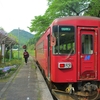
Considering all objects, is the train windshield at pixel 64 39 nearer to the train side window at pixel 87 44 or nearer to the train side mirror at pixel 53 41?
the train side mirror at pixel 53 41

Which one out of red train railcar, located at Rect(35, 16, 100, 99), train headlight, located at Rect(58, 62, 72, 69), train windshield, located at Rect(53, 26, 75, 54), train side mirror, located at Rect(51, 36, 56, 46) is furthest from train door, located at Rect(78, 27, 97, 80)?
train side mirror, located at Rect(51, 36, 56, 46)

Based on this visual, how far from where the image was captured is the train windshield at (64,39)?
A: 8438 millimetres

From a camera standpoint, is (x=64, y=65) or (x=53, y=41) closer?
(x=64, y=65)

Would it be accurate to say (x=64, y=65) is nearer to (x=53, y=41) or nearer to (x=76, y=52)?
(x=76, y=52)

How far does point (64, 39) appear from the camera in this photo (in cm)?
853

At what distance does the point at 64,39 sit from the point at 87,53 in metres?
0.93

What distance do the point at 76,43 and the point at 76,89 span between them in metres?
1.67

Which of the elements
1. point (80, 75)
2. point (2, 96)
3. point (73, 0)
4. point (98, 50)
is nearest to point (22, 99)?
point (2, 96)

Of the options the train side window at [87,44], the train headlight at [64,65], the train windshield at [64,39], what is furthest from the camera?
the train side window at [87,44]

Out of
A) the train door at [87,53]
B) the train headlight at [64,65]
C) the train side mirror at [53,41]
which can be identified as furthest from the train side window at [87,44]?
the train side mirror at [53,41]

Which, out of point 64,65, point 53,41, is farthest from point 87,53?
point 53,41

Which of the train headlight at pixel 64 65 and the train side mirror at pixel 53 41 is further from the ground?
the train side mirror at pixel 53 41

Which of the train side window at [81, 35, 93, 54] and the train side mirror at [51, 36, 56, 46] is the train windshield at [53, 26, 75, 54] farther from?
the train side window at [81, 35, 93, 54]

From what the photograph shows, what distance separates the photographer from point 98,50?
8.59m
